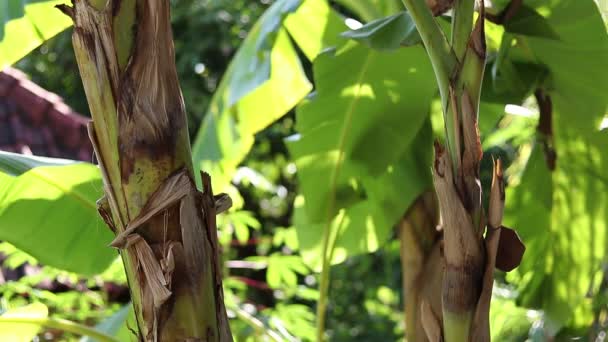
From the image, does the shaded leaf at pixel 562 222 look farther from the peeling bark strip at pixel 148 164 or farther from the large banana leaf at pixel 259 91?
the peeling bark strip at pixel 148 164

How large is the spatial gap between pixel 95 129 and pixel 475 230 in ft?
0.84

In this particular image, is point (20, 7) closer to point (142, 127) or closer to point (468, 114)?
point (142, 127)

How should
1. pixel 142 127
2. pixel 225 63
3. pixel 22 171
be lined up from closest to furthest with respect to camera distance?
pixel 142 127 → pixel 22 171 → pixel 225 63

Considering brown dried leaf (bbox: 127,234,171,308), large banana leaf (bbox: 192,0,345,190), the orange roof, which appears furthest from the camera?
the orange roof

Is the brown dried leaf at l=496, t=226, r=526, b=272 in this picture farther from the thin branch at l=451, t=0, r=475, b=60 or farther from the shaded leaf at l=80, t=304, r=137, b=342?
the shaded leaf at l=80, t=304, r=137, b=342

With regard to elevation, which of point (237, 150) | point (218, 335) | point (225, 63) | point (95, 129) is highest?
point (95, 129)

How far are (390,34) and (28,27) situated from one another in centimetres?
48

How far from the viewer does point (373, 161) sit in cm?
88

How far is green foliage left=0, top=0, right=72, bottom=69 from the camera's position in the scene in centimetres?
88

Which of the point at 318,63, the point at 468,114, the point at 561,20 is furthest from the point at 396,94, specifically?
the point at 468,114

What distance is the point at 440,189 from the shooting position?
50 cm

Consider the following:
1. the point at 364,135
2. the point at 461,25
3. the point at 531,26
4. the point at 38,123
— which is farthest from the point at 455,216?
the point at 38,123

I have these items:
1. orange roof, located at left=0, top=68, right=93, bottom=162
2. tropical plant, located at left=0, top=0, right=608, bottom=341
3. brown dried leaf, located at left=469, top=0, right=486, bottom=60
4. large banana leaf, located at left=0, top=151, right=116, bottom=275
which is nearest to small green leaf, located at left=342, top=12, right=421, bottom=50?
tropical plant, located at left=0, top=0, right=608, bottom=341

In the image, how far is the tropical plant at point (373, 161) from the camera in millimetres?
475
